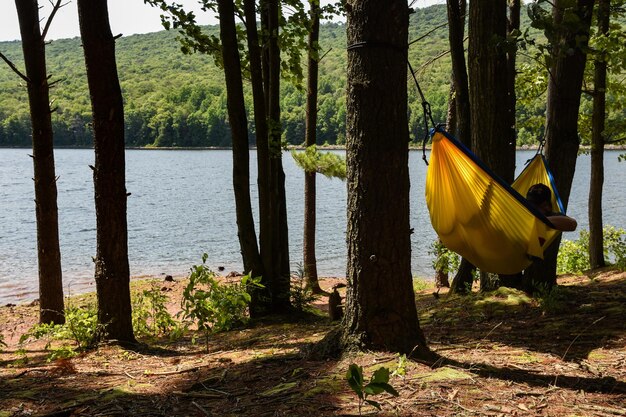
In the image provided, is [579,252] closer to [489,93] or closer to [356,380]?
[489,93]

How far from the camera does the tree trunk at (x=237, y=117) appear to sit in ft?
20.2

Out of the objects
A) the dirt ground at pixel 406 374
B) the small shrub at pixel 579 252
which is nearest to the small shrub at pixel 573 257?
the small shrub at pixel 579 252

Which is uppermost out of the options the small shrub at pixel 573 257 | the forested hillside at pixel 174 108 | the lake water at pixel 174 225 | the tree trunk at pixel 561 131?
the forested hillside at pixel 174 108

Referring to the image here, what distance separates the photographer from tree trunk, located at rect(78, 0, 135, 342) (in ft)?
15.2

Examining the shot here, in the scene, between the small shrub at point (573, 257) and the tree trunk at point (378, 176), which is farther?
the small shrub at point (573, 257)

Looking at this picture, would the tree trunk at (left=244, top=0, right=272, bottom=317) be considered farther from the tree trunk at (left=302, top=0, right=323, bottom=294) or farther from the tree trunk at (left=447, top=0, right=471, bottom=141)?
the tree trunk at (left=302, top=0, right=323, bottom=294)

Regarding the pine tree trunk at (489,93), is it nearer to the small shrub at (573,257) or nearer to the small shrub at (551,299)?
the small shrub at (551,299)

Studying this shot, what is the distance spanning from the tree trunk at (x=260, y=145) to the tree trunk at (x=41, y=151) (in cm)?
242

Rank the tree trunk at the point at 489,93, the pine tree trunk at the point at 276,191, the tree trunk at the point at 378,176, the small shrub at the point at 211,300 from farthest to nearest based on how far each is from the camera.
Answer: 1. the pine tree trunk at the point at 276,191
2. the tree trunk at the point at 489,93
3. the small shrub at the point at 211,300
4. the tree trunk at the point at 378,176

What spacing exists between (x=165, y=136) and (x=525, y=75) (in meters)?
79.1

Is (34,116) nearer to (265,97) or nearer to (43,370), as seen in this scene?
(265,97)

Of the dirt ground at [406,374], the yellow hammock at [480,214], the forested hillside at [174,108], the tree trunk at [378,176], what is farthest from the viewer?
the forested hillside at [174,108]

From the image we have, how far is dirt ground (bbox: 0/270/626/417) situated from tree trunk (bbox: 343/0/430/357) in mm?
214

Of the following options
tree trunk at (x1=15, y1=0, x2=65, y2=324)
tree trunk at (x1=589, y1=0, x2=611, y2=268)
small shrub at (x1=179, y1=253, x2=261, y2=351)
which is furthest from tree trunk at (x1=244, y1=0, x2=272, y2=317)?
tree trunk at (x1=589, y1=0, x2=611, y2=268)
